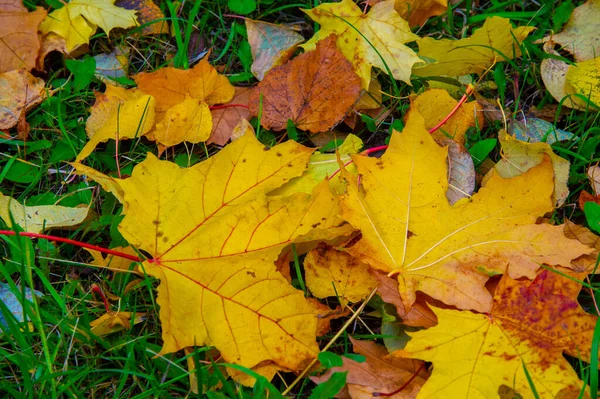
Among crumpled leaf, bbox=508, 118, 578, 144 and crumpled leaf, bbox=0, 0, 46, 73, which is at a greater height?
crumpled leaf, bbox=0, 0, 46, 73

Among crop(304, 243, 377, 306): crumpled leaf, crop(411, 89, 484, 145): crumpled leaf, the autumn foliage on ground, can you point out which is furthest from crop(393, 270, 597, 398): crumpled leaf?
crop(411, 89, 484, 145): crumpled leaf

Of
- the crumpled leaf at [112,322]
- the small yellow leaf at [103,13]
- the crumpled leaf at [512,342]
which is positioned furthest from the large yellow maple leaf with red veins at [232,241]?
the small yellow leaf at [103,13]

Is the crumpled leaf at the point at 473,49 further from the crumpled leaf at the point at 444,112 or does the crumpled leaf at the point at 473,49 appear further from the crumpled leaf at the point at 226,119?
the crumpled leaf at the point at 226,119

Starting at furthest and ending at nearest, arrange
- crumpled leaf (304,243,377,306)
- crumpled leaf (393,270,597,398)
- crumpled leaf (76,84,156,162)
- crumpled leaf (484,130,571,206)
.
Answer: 1. crumpled leaf (76,84,156,162)
2. crumpled leaf (484,130,571,206)
3. crumpled leaf (304,243,377,306)
4. crumpled leaf (393,270,597,398)

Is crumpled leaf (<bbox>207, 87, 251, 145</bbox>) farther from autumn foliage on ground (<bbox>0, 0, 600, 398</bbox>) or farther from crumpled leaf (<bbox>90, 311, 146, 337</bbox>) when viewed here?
crumpled leaf (<bbox>90, 311, 146, 337</bbox>)

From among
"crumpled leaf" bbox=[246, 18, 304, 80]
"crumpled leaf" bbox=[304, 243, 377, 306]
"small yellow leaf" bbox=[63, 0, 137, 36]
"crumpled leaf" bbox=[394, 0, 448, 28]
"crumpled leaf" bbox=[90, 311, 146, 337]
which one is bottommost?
"crumpled leaf" bbox=[90, 311, 146, 337]

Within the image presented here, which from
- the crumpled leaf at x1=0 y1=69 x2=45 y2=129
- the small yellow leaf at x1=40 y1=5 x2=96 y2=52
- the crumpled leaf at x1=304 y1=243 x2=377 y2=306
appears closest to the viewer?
the crumpled leaf at x1=304 y1=243 x2=377 y2=306

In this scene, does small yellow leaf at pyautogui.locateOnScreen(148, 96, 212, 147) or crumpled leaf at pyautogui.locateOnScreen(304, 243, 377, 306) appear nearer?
crumpled leaf at pyautogui.locateOnScreen(304, 243, 377, 306)
